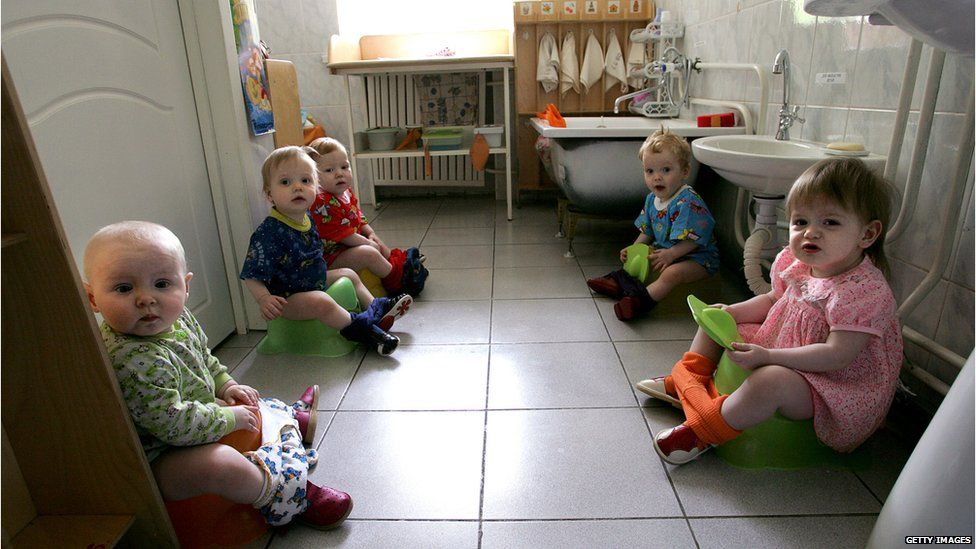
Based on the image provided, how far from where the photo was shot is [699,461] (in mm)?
1224

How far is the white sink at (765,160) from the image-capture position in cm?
147

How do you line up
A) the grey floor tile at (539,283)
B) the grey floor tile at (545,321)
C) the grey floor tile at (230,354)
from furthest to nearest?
1. the grey floor tile at (539,283)
2. the grey floor tile at (545,321)
3. the grey floor tile at (230,354)

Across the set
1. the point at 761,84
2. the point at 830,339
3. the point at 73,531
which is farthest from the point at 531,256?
the point at 73,531

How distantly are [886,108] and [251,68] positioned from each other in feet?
5.97

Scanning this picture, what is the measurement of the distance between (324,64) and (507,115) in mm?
1380

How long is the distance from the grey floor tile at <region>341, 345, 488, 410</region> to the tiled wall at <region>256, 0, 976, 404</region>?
1.08m

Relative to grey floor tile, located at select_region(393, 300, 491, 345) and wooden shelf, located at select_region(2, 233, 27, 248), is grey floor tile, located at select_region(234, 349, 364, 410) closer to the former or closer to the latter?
grey floor tile, located at select_region(393, 300, 491, 345)

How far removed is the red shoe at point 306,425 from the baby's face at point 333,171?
957mm

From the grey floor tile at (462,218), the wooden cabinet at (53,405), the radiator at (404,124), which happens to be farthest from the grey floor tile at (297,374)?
the radiator at (404,124)

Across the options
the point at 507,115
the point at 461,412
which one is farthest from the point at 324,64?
the point at 461,412

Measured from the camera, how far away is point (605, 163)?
2480 mm

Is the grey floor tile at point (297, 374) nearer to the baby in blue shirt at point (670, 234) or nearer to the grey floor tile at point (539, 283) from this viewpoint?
the grey floor tile at point (539, 283)

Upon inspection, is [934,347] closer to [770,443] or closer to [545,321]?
[770,443]

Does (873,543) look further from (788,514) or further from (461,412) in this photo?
(461,412)
